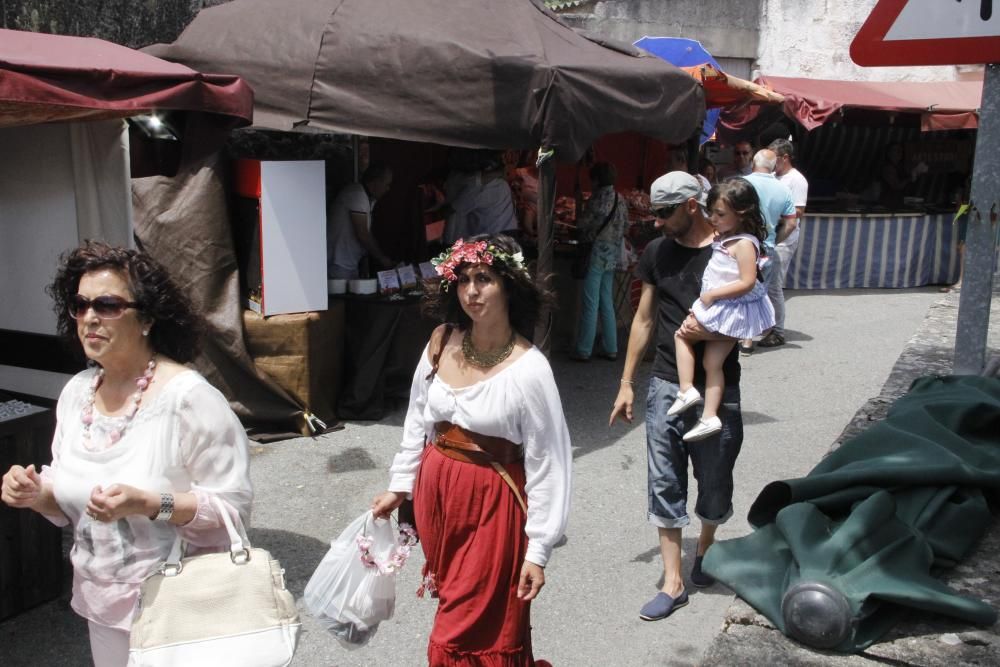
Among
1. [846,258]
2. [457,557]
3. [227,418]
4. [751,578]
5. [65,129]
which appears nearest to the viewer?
[751,578]

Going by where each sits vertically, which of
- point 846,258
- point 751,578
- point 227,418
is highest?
point 227,418

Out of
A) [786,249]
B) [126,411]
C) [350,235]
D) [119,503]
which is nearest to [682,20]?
[786,249]

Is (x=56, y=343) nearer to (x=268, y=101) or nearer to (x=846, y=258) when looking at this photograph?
(x=268, y=101)

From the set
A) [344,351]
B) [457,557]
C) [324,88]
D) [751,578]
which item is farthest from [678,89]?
[751,578]

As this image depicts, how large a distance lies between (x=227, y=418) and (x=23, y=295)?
9.02 feet

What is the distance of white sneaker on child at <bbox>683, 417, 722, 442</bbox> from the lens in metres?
4.37

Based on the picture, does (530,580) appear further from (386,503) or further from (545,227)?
(545,227)

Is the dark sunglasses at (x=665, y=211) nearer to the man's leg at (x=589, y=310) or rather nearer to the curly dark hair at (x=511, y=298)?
the curly dark hair at (x=511, y=298)

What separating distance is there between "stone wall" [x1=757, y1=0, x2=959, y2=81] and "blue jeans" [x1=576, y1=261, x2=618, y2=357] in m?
9.36

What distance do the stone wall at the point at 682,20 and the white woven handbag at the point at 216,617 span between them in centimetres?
1445

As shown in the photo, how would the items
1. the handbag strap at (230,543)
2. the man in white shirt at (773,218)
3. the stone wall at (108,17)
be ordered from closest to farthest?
the handbag strap at (230,543) → the stone wall at (108,17) → the man in white shirt at (773,218)

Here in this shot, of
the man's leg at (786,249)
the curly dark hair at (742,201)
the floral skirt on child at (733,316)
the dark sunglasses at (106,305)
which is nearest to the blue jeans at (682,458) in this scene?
the floral skirt on child at (733,316)

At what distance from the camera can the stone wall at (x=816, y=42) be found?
16453mm

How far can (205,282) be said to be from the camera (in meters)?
6.75
